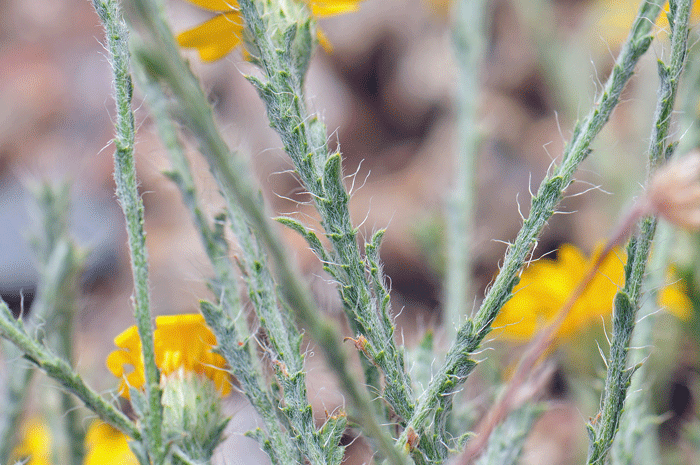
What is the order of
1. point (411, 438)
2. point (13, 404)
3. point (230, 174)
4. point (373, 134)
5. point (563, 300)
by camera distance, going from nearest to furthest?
point (230, 174) → point (411, 438) → point (13, 404) → point (563, 300) → point (373, 134)

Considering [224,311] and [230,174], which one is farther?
[224,311]

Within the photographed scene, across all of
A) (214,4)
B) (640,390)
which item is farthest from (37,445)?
(640,390)

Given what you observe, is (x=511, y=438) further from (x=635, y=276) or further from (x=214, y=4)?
(x=214, y=4)

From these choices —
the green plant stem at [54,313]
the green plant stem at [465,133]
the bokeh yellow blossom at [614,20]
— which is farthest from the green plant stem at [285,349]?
the bokeh yellow blossom at [614,20]

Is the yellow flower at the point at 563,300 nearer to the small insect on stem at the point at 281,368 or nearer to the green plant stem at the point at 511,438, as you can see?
the green plant stem at the point at 511,438

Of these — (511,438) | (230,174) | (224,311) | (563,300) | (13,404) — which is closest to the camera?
(230,174)

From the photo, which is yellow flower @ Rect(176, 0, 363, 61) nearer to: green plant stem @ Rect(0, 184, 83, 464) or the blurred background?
green plant stem @ Rect(0, 184, 83, 464)

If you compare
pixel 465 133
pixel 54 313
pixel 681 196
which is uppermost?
pixel 465 133

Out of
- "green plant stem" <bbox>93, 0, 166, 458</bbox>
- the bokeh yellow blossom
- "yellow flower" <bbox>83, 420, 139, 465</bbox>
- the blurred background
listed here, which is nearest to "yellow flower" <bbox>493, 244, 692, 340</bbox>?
"yellow flower" <bbox>83, 420, 139, 465</bbox>
